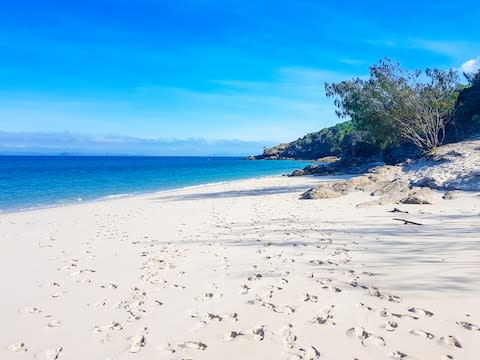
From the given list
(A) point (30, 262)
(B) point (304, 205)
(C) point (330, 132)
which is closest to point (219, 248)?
(A) point (30, 262)

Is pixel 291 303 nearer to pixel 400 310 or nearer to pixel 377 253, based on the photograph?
pixel 400 310

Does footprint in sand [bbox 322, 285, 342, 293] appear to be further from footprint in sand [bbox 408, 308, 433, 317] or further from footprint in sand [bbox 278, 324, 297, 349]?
footprint in sand [bbox 278, 324, 297, 349]

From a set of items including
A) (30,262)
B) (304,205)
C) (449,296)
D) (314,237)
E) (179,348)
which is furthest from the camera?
(304,205)

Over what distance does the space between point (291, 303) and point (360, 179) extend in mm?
16278

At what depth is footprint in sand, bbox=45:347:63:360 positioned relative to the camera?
159 inches

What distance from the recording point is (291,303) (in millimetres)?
→ 5117

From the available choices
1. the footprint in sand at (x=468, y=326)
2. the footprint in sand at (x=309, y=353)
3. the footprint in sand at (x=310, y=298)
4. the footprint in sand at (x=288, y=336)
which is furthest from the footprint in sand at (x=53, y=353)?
the footprint in sand at (x=468, y=326)

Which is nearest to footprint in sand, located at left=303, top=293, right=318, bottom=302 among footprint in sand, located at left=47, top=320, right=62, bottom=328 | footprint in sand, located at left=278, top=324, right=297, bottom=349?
footprint in sand, located at left=278, top=324, right=297, bottom=349

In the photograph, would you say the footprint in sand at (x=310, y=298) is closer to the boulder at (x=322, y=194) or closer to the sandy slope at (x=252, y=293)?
the sandy slope at (x=252, y=293)

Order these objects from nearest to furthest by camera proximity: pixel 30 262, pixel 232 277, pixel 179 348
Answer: pixel 179 348 < pixel 232 277 < pixel 30 262

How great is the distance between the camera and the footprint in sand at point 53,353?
4031mm

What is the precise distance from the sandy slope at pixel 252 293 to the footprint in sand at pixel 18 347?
0.07ft

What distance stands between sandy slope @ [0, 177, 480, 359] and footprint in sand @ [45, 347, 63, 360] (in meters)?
0.02

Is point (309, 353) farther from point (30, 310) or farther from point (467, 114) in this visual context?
point (467, 114)
